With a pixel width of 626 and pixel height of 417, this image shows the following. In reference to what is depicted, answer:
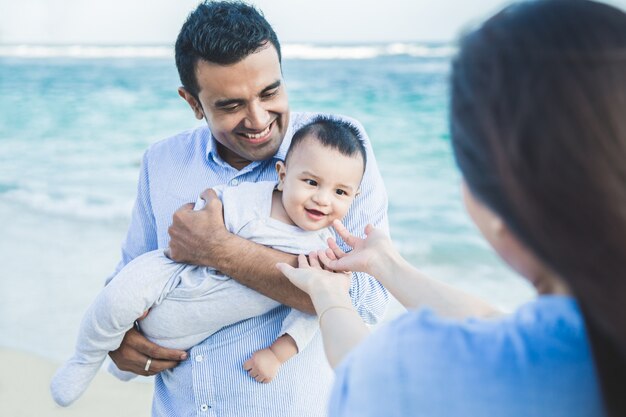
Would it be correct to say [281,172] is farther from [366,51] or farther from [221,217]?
[366,51]

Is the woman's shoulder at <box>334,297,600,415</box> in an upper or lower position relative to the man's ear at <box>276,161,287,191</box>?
upper

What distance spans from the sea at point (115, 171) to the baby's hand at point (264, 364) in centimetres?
93

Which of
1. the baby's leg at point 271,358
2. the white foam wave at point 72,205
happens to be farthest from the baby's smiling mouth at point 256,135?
the white foam wave at point 72,205

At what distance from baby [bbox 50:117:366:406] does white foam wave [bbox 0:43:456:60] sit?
63.7 ft

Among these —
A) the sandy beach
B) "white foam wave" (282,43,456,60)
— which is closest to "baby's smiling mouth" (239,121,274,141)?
the sandy beach

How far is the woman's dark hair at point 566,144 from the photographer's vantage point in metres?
1.03

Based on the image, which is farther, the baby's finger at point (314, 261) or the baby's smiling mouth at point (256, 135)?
the baby's smiling mouth at point (256, 135)

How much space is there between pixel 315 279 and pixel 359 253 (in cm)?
15

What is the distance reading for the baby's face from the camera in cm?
233

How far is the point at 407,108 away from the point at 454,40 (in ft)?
43.2

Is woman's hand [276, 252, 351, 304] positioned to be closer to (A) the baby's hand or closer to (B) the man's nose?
(A) the baby's hand

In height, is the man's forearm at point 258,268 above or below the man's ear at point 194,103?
below

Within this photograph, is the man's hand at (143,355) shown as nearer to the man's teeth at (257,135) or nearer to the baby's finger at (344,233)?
the baby's finger at (344,233)

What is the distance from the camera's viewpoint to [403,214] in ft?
26.1
